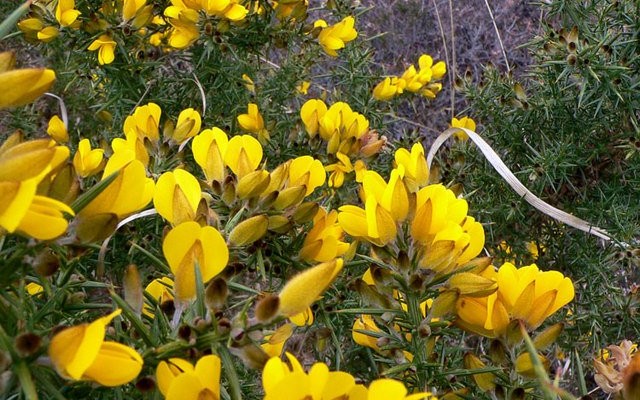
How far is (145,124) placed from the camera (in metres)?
1.04

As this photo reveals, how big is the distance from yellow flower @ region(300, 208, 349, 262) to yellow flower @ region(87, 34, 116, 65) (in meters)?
0.77

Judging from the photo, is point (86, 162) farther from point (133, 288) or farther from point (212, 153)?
point (133, 288)

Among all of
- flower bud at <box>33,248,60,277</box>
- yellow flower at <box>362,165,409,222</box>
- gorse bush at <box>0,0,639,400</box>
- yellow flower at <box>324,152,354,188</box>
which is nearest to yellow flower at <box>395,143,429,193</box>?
gorse bush at <box>0,0,639,400</box>

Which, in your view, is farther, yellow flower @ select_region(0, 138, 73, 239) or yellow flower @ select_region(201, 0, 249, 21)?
yellow flower @ select_region(201, 0, 249, 21)

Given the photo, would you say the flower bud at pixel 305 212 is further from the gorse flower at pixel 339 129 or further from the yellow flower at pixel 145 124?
the gorse flower at pixel 339 129

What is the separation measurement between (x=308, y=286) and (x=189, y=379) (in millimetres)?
110

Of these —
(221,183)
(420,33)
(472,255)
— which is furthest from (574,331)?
(420,33)

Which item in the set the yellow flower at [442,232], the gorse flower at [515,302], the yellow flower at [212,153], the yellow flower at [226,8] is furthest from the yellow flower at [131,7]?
the gorse flower at [515,302]

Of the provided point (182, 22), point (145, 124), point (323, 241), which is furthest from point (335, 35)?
point (323, 241)

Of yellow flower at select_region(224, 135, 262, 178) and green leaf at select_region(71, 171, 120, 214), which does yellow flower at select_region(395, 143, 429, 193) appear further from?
green leaf at select_region(71, 171, 120, 214)

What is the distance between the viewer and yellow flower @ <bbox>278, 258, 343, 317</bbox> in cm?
50

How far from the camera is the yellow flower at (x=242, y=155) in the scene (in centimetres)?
76

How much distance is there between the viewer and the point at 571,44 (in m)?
1.32

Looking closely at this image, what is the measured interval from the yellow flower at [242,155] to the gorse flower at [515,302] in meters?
0.29
